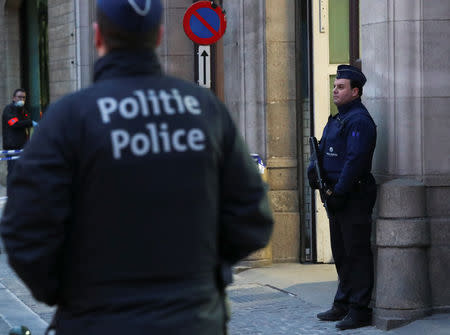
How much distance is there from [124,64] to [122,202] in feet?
1.33

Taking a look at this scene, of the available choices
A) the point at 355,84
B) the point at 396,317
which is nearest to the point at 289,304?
the point at 396,317

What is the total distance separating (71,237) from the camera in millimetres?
3146

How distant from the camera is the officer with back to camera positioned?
10.1 ft

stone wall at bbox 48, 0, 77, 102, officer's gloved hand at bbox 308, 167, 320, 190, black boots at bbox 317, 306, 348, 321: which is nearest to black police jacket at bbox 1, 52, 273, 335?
officer's gloved hand at bbox 308, 167, 320, 190

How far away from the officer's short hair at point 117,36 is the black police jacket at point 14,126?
1480 cm

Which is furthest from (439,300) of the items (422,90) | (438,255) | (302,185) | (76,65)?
(76,65)

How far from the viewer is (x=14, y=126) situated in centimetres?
1788

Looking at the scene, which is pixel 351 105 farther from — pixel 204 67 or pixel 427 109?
pixel 204 67

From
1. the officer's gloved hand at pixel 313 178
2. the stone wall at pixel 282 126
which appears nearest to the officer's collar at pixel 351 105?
the officer's gloved hand at pixel 313 178

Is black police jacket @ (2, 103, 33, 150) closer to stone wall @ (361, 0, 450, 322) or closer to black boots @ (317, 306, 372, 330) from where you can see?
black boots @ (317, 306, 372, 330)

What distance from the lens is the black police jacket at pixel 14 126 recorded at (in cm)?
1784

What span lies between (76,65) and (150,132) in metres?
16.3

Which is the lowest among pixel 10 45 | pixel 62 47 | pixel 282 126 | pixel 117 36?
pixel 282 126

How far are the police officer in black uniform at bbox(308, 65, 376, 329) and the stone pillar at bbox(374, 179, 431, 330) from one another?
0.11 metres
